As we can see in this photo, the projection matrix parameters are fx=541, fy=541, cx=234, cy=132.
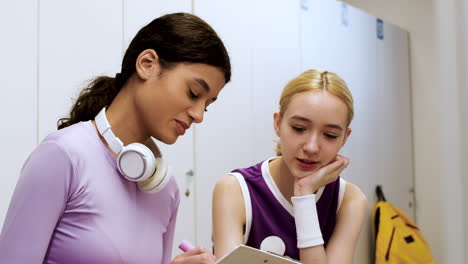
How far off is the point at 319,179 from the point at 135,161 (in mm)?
568

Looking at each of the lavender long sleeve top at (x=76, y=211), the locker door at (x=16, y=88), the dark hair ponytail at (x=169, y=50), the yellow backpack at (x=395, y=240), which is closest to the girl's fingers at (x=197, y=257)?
the lavender long sleeve top at (x=76, y=211)

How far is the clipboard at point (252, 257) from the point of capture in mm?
857

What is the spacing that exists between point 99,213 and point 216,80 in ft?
1.05

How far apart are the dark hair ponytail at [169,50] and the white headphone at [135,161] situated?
8 centimetres

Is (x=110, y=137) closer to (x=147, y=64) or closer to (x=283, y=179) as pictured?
(x=147, y=64)

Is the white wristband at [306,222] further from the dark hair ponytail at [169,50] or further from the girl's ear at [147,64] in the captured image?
the girl's ear at [147,64]

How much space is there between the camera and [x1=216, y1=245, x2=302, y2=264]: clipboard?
857 millimetres

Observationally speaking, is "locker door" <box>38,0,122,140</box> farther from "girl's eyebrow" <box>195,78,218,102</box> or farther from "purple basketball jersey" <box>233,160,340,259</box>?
"girl's eyebrow" <box>195,78,218,102</box>

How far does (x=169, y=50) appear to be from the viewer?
987 mm

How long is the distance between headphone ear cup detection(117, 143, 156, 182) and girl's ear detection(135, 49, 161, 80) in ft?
0.43

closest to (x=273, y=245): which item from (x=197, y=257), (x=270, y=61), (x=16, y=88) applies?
(x=197, y=257)

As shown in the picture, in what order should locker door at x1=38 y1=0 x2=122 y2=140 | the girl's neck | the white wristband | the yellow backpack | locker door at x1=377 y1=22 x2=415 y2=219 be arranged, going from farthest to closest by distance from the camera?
locker door at x1=377 y1=22 x2=415 y2=219, the yellow backpack, locker door at x1=38 y1=0 x2=122 y2=140, the girl's neck, the white wristband

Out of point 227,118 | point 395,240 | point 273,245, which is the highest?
point 227,118

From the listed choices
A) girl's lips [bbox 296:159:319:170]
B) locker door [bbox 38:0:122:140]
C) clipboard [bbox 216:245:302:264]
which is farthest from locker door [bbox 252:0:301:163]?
clipboard [bbox 216:245:302:264]
